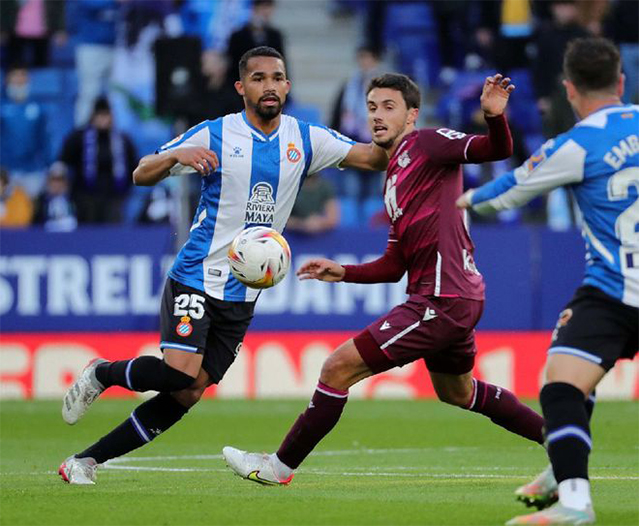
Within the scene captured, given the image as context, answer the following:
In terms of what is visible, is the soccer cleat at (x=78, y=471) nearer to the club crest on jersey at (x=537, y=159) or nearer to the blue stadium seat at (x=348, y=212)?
the club crest on jersey at (x=537, y=159)

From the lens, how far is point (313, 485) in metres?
8.43

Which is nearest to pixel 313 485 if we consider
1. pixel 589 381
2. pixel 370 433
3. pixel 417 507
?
pixel 417 507

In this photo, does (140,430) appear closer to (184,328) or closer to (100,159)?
(184,328)

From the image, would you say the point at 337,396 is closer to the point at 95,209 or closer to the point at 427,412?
the point at 427,412

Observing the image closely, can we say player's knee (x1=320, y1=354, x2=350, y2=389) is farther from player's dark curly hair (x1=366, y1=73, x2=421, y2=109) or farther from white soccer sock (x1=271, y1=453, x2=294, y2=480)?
player's dark curly hair (x1=366, y1=73, x2=421, y2=109)

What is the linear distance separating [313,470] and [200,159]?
2.66 m

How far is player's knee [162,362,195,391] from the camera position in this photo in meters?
8.48

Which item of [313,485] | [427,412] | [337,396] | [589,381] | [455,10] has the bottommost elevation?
[427,412]

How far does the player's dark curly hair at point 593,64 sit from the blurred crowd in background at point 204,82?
10427 millimetres

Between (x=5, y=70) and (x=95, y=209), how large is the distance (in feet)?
13.5

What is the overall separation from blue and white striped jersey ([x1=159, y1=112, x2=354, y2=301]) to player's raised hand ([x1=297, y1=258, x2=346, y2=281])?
611mm

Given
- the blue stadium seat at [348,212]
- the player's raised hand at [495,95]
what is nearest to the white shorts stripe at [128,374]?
the player's raised hand at [495,95]

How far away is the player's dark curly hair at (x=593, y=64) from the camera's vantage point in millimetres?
6359

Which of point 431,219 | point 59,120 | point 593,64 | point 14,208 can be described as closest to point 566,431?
point 593,64
